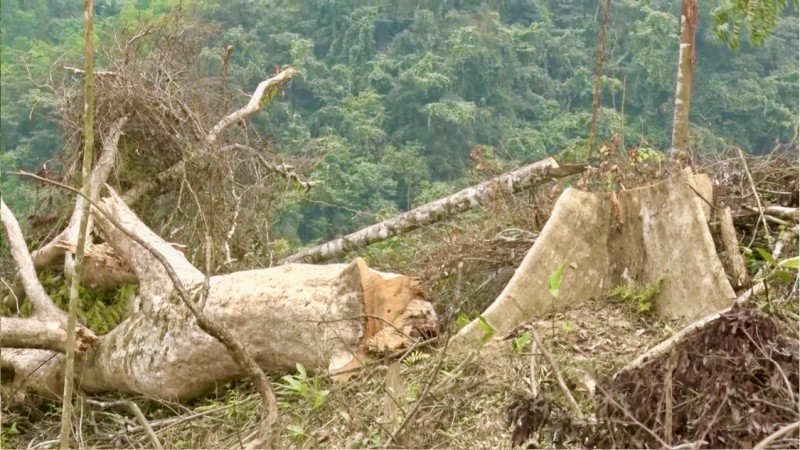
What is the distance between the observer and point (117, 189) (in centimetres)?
615

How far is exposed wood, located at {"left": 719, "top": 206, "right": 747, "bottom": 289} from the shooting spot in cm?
381

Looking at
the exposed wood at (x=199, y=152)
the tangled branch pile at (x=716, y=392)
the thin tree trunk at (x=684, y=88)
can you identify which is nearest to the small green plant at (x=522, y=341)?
the tangled branch pile at (x=716, y=392)

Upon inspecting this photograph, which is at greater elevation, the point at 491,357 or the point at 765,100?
the point at 491,357

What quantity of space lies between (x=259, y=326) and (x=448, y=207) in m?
2.39

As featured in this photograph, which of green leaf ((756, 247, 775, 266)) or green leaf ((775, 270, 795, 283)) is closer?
green leaf ((756, 247, 775, 266))

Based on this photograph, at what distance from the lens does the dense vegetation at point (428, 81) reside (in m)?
11.0

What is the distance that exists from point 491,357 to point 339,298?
0.78 m

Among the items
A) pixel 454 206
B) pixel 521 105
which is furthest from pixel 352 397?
pixel 521 105

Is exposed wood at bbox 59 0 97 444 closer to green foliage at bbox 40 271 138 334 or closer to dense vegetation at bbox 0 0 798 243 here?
green foliage at bbox 40 271 138 334

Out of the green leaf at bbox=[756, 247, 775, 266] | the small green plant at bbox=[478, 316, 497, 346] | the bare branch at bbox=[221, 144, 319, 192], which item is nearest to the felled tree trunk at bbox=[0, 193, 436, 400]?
the small green plant at bbox=[478, 316, 497, 346]

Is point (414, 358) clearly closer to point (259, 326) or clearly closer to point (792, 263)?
point (259, 326)

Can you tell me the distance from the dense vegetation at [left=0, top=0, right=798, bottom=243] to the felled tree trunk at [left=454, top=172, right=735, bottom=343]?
18.6ft

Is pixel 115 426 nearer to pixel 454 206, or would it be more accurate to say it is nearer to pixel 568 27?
pixel 454 206

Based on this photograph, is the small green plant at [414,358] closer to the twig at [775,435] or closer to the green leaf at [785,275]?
the green leaf at [785,275]
